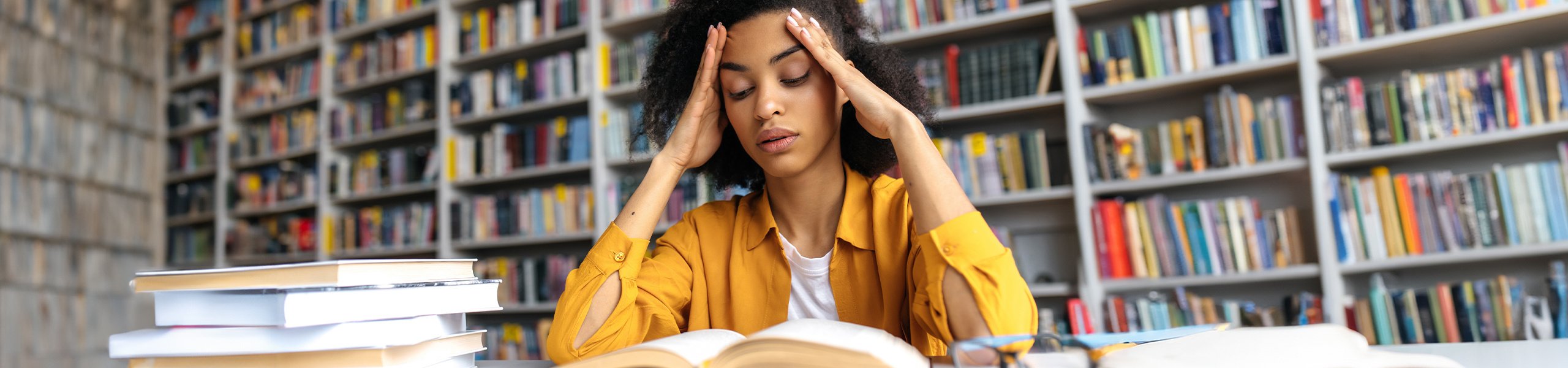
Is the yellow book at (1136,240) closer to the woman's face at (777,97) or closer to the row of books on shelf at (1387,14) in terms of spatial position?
the row of books on shelf at (1387,14)

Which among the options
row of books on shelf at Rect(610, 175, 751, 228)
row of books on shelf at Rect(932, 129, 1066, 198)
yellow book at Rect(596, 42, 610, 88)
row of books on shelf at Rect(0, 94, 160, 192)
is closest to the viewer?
row of books on shelf at Rect(932, 129, 1066, 198)

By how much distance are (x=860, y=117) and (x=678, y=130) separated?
0.88 ft

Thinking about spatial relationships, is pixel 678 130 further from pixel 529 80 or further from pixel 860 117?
pixel 529 80

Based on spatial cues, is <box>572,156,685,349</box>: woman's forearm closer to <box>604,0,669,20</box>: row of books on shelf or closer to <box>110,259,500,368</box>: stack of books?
<box>110,259,500,368</box>: stack of books

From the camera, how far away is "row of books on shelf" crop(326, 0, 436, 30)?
3.95m

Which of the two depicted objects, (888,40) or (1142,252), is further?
(888,40)

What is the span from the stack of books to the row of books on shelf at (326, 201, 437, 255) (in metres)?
3.17

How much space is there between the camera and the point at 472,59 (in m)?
3.72

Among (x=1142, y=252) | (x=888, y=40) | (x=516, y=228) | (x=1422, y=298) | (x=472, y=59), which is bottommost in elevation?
(x=1422, y=298)

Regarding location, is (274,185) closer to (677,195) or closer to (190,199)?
(190,199)

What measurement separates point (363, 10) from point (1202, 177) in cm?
360

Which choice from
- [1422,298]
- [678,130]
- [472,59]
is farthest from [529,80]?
[1422,298]

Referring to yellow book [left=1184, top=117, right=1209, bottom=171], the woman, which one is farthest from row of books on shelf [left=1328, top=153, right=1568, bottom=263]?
the woman

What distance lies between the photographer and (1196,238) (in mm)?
2391
